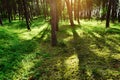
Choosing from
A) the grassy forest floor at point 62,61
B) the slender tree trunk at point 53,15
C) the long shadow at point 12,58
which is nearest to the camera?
the grassy forest floor at point 62,61

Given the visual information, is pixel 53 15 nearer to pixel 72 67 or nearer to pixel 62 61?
pixel 62 61

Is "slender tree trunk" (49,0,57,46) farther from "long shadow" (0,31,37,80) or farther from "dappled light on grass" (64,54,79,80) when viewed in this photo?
"dappled light on grass" (64,54,79,80)

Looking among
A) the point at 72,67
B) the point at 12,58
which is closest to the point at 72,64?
the point at 72,67

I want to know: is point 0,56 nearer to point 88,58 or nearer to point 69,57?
point 69,57

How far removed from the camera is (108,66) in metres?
12.3

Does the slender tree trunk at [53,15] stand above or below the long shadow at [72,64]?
above

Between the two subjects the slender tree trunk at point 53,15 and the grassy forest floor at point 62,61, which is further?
the slender tree trunk at point 53,15

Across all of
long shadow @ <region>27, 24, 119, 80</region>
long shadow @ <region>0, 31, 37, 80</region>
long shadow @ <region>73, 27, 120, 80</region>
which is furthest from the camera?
long shadow @ <region>0, 31, 37, 80</region>

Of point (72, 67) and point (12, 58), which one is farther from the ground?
point (12, 58)

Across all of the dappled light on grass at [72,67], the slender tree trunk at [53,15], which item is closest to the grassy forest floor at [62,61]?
the dappled light on grass at [72,67]

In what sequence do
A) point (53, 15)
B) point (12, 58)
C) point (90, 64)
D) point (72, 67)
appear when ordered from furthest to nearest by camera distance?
point (53, 15) → point (12, 58) → point (90, 64) → point (72, 67)

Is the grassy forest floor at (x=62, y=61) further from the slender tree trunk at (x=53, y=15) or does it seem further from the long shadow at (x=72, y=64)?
the slender tree trunk at (x=53, y=15)

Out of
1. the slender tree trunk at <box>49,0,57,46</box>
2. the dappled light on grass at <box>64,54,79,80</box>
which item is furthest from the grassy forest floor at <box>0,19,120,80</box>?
the slender tree trunk at <box>49,0,57,46</box>

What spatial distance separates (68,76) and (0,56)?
600 cm
